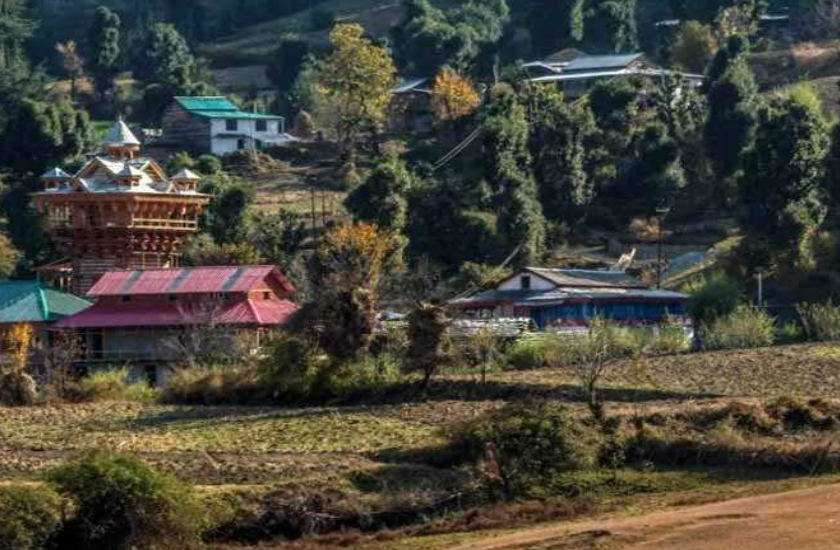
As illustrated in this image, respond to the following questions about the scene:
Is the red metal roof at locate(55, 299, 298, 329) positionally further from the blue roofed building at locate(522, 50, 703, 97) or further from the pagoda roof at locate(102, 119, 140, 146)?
the blue roofed building at locate(522, 50, 703, 97)

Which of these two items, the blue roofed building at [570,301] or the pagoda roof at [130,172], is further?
the pagoda roof at [130,172]

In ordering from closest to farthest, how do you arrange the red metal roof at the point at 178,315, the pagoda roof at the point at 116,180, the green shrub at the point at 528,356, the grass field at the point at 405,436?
the grass field at the point at 405,436
the green shrub at the point at 528,356
the red metal roof at the point at 178,315
the pagoda roof at the point at 116,180

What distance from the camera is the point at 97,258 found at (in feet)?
236

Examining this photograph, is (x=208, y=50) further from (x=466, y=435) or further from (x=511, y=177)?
(x=466, y=435)

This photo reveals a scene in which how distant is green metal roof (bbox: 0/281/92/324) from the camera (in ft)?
217

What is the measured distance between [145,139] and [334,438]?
52.0 metres

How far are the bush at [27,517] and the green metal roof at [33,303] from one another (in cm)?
3097

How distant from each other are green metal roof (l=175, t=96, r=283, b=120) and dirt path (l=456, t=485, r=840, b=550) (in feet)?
193

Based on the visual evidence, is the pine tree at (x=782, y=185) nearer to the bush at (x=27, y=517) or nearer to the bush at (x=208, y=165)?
the bush at (x=208, y=165)

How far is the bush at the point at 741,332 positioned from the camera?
5678cm

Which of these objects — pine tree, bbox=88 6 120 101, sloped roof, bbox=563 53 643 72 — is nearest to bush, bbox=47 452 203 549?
sloped roof, bbox=563 53 643 72

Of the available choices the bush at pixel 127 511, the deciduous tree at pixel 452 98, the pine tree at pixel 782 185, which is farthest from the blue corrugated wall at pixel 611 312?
the bush at pixel 127 511

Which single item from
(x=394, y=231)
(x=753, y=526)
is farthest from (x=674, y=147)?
(x=753, y=526)

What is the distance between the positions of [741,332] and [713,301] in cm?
335
